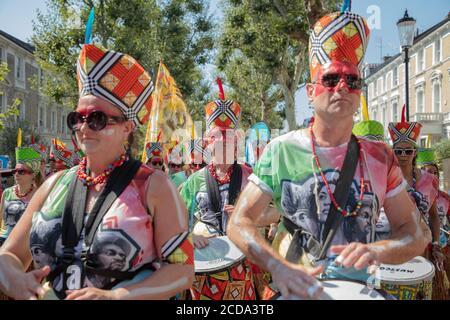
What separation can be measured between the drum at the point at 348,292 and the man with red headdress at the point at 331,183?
0.72ft

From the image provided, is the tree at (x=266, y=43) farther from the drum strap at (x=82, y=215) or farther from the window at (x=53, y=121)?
the window at (x=53, y=121)

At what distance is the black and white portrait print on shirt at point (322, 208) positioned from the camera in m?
2.44

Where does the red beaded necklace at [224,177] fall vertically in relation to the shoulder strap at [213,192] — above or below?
above

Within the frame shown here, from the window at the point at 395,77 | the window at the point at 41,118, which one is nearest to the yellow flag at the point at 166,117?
the window at the point at 41,118

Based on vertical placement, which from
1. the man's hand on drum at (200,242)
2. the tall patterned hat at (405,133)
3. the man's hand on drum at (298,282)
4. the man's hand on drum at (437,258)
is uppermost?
the tall patterned hat at (405,133)

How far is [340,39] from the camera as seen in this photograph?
8.59 feet

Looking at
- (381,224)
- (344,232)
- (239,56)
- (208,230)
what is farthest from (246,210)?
(239,56)

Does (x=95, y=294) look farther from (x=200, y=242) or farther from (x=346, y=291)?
(x=200, y=242)

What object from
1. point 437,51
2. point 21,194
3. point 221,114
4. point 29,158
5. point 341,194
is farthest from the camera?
point 437,51

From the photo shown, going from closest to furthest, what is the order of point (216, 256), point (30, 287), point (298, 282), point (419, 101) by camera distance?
point (298, 282)
point (30, 287)
point (216, 256)
point (419, 101)

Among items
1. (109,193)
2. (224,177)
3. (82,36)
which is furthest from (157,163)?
(82,36)

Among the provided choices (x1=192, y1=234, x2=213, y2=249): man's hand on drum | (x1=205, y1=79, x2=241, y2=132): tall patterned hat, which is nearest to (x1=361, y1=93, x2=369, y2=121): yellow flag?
(x1=205, y1=79, x2=241, y2=132): tall patterned hat

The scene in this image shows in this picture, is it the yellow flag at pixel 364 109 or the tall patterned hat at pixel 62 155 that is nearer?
the yellow flag at pixel 364 109

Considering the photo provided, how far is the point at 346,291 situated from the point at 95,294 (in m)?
1.09
